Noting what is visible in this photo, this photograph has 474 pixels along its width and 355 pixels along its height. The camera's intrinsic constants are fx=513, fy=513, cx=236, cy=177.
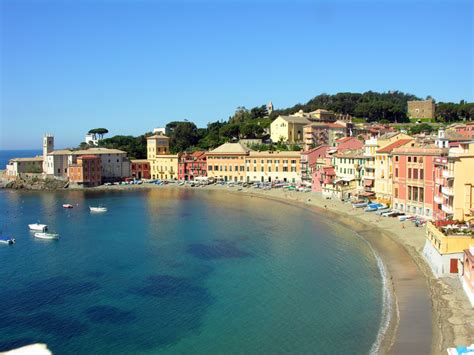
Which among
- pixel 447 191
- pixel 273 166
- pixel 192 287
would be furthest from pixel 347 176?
pixel 192 287

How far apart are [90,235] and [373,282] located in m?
24.7

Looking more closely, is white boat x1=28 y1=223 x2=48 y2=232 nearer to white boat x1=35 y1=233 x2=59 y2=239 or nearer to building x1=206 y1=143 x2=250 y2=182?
white boat x1=35 y1=233 x2=59 y2=239

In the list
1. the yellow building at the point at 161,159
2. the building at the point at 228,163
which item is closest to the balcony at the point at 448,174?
the building at the point at 228,163

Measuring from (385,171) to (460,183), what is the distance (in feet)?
48.7

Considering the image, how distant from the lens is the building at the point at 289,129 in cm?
8619

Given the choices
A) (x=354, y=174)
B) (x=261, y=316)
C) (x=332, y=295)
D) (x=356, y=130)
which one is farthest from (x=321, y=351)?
(x=356, y=130)

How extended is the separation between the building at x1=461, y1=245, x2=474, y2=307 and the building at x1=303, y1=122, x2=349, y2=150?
56470 millimetres

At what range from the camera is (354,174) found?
5472 cm

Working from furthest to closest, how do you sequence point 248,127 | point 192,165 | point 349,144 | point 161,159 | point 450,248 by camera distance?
point 248,127, point 161,159, point 192,165, point 349,144, point 450,248

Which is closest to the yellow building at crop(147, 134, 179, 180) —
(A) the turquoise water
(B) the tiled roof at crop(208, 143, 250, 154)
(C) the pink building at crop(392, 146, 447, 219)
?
(B) the tiled roof at crop(208, 143, 250, 154)

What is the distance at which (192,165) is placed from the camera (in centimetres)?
8300

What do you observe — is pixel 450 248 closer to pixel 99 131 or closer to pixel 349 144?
pixel 349 144

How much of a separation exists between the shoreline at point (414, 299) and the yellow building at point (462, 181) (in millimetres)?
3237

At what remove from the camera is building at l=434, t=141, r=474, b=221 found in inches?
1288
